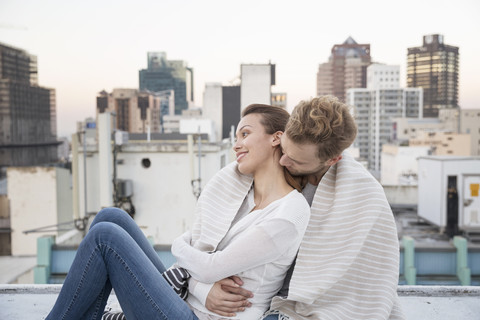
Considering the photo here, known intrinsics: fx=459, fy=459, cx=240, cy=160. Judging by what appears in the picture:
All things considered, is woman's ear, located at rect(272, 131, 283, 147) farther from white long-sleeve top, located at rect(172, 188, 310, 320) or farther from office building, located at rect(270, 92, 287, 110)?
office building, located at rect(270, 92, 287, 110)

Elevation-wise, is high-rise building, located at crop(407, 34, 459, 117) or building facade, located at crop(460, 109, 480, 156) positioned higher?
high-rise building, located at crop(407, 34, 459, 117)

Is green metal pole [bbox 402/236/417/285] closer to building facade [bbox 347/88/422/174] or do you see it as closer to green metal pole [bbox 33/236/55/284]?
green metal pole [bbox 33/236/55/284]

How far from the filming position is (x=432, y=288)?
2.85 metres

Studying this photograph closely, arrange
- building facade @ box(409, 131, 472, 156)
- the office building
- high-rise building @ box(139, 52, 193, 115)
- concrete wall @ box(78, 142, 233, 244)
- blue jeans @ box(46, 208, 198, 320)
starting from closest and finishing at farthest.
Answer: blue jeans @ box(46, 208, 198, 320) < concrete wall @ box(78, 142, 233, 244) < building facade @ box(409, 131, 472, 156) < the office building < high-rise building @ box(139, 52, 193, 115)

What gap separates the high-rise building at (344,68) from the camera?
127750 millimetres

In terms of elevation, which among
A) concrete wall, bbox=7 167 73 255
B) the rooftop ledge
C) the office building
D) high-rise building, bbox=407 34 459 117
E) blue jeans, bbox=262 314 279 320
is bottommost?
concrete wall, bbox=7 167 73 255

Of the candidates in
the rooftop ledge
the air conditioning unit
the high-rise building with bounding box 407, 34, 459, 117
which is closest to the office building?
the air conditioning unit

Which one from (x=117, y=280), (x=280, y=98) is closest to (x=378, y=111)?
(x=280, y=98)

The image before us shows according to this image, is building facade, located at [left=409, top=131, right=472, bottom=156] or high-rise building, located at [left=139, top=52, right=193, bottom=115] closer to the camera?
building facade, located at [left=409, top=131, right=472, bottom=156]

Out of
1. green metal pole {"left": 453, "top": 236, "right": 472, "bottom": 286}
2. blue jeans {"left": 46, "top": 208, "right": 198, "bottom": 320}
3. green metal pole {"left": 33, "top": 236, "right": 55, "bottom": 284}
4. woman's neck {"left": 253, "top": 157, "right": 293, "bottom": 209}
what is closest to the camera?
blue jeans {"left": 46, "top": 208, "right": 198, "bottom": 320}

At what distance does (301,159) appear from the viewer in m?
1.70

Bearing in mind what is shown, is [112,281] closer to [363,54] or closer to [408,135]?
[408,135]

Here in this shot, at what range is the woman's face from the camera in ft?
6.27

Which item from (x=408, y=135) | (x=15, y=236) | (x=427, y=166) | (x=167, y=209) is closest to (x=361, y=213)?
(x=427, y=166)
